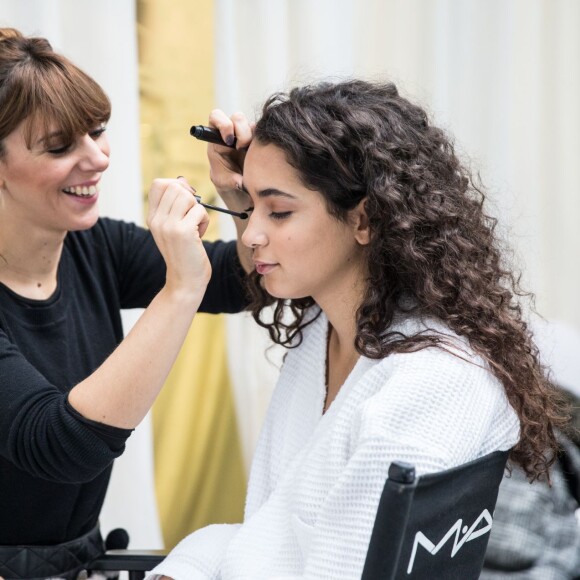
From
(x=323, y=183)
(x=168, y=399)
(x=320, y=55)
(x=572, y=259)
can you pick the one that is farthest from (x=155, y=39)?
(x=572, y=259)

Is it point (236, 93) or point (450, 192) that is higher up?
point (236, 93)

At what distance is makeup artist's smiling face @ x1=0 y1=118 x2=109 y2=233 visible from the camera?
1.39 meters

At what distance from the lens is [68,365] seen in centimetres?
148

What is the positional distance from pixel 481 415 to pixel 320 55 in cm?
129

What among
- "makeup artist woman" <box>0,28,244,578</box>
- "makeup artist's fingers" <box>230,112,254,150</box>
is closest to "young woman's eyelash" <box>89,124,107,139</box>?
"makeup artist woman" <box>0,28,244,578</box>

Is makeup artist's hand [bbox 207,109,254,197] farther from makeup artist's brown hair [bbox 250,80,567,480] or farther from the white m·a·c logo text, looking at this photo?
the white m·a·c logo text

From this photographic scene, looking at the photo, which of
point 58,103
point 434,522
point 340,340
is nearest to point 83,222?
point 58,103

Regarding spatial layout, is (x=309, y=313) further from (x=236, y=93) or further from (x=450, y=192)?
(x=236, y=93)

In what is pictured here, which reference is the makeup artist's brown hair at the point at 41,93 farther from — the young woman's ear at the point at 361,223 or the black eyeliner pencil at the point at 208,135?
the young woman's ear at the point at 361,223

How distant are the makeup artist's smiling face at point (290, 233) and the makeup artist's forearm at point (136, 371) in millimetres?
133

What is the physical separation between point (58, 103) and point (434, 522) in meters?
0.82

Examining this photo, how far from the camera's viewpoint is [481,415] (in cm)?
111

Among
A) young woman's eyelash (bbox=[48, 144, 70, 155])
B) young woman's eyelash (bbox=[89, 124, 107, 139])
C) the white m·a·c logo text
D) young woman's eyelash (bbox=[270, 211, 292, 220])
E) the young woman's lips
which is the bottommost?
the white m·a·c logo text

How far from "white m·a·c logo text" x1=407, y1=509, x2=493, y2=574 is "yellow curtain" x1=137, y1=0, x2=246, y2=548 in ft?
3.78
